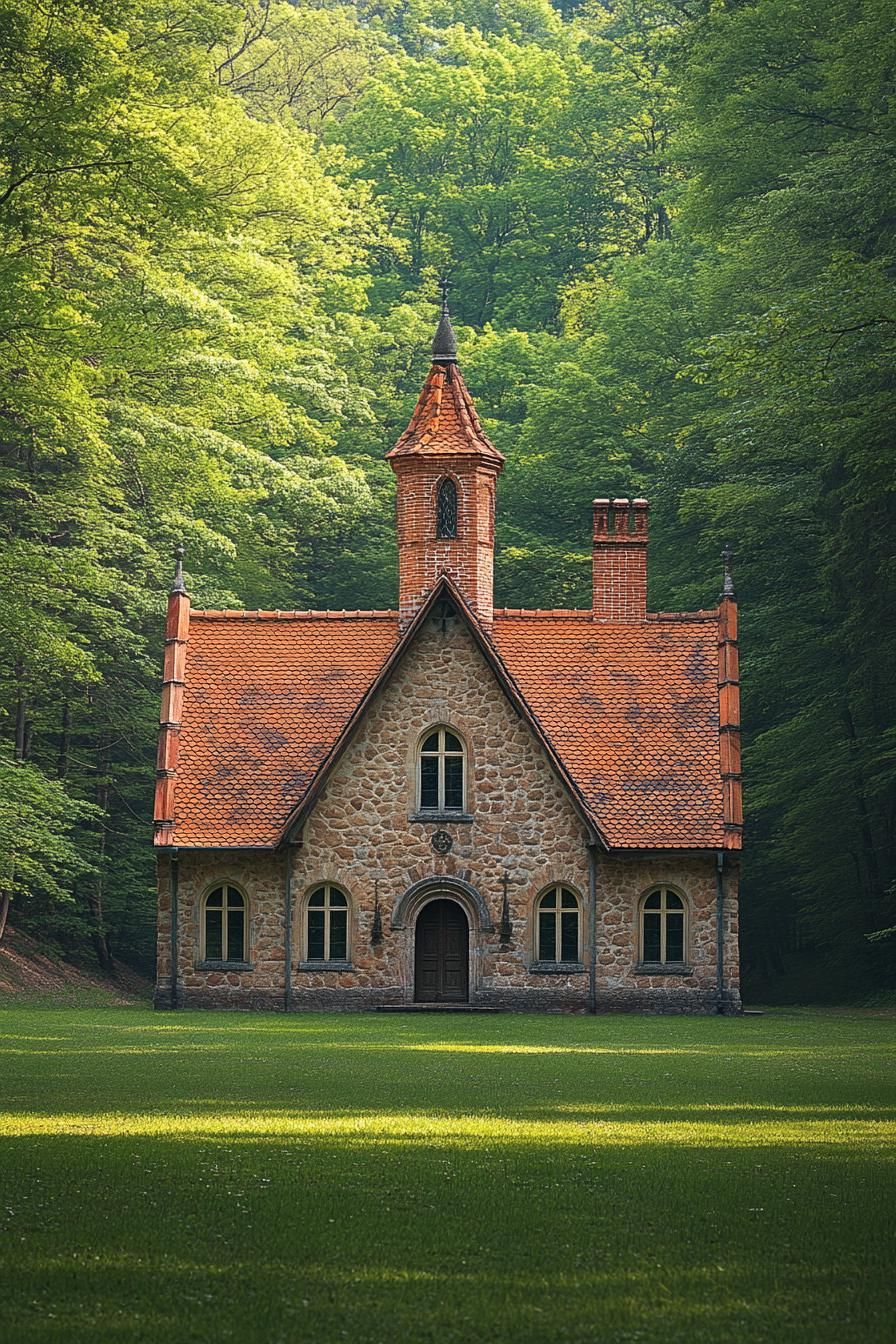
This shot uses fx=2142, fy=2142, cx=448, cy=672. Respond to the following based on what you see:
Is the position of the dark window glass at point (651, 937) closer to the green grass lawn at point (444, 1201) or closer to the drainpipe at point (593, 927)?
the drainpipe at point (593, 927)

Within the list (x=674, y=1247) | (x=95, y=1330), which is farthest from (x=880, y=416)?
(x=95, y=1330)

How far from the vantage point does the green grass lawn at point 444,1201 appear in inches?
320

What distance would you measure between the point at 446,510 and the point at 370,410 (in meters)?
17.5

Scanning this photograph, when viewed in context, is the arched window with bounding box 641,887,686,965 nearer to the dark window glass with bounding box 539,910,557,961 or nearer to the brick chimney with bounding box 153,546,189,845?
the dark window glass with bounding box 539,910,557,961

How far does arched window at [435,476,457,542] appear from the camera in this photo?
3403cm

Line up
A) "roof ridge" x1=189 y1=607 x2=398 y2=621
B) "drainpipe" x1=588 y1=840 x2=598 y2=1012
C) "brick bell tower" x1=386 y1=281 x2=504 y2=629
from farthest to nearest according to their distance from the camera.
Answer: "roof ridge" x1=189 y1=607 x2=398 y2=621
"brick bell tower" x1=386 y1=281 x2=504 y2=629
"drainpipe" x1=588 y1=840 x2=598 y2=1012

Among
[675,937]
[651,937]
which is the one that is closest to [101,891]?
[651,937]

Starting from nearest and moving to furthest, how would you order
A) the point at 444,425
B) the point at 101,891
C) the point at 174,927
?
the point at 174,927 → the point at 444,425 → the point at 101,891

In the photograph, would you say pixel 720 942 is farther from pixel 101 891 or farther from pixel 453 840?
pixel 101 891

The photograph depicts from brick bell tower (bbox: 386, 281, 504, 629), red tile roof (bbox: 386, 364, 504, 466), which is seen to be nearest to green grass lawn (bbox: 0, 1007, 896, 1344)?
brick bell tower (bbox: 386, 281, 504, 629)

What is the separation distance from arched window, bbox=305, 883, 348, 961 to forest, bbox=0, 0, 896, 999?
430 cm

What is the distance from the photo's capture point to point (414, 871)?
32500mm

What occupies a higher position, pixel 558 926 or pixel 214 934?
pixel 558 926

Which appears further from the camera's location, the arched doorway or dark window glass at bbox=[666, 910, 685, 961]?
the arched doorway
